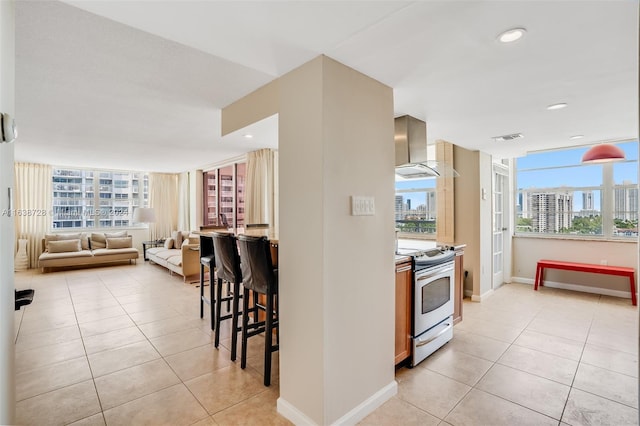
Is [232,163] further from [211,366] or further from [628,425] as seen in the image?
[628,425]

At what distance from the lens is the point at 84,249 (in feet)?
23.8

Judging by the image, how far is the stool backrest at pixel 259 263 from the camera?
2.37m

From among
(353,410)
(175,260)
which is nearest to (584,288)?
(353,410)

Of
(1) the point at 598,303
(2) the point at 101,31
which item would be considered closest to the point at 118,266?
(2) the point at 101,31

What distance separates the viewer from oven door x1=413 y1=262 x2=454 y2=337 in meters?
2.66

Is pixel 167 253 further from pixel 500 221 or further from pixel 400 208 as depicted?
pixel 500 221

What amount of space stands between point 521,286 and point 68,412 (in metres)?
6.08

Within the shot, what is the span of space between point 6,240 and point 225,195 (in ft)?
19.6

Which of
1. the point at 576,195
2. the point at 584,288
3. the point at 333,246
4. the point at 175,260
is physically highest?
the point at 576,195

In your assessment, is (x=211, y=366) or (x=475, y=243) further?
(x=475, y=243)

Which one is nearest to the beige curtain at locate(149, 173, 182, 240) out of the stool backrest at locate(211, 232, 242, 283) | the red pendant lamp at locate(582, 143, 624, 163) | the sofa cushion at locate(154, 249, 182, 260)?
the sofa cushion at locate(154, 249, 182, 260)

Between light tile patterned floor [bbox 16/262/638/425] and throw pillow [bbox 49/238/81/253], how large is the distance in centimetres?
294

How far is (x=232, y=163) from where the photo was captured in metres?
6.22

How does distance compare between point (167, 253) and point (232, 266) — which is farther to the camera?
point (167, 253)
